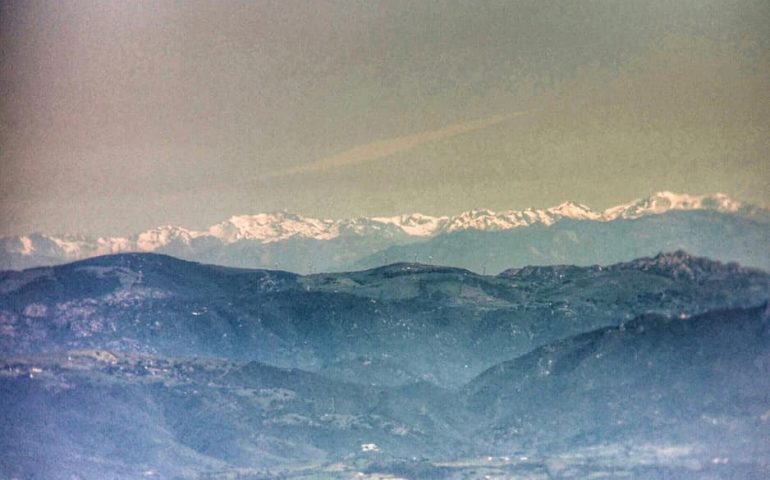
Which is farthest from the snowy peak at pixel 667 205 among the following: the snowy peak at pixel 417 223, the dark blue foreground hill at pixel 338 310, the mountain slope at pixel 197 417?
the mountain slope at pixel 197 417

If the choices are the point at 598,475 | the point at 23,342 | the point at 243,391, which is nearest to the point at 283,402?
the point at 243,391

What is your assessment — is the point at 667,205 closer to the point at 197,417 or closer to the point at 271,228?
the point at 271,228

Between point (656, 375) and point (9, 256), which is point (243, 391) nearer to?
point (9, 256)

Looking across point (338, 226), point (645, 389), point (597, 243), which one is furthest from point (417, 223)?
point (645, 389)

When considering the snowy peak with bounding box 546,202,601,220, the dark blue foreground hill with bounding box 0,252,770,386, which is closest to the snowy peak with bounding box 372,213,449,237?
the snowy peak with bounding box 546,202,601,220

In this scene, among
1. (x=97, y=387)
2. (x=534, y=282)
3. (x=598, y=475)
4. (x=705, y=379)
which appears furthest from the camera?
(x=534, y=282)

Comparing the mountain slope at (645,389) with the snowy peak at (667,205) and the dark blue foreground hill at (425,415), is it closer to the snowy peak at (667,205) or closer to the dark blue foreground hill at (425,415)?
the dark blue foreground hill at (425,415)

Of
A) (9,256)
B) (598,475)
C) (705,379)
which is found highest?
(9,256)

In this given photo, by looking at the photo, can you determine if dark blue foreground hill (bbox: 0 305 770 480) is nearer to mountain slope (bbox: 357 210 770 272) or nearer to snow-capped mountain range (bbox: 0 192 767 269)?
mountain slope (bbox: 357 210 770 272)

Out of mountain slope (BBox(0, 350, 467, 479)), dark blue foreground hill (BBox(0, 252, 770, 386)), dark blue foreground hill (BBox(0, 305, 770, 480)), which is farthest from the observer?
dark blue foreground hill (BBox(0, 252, 770, 386))
